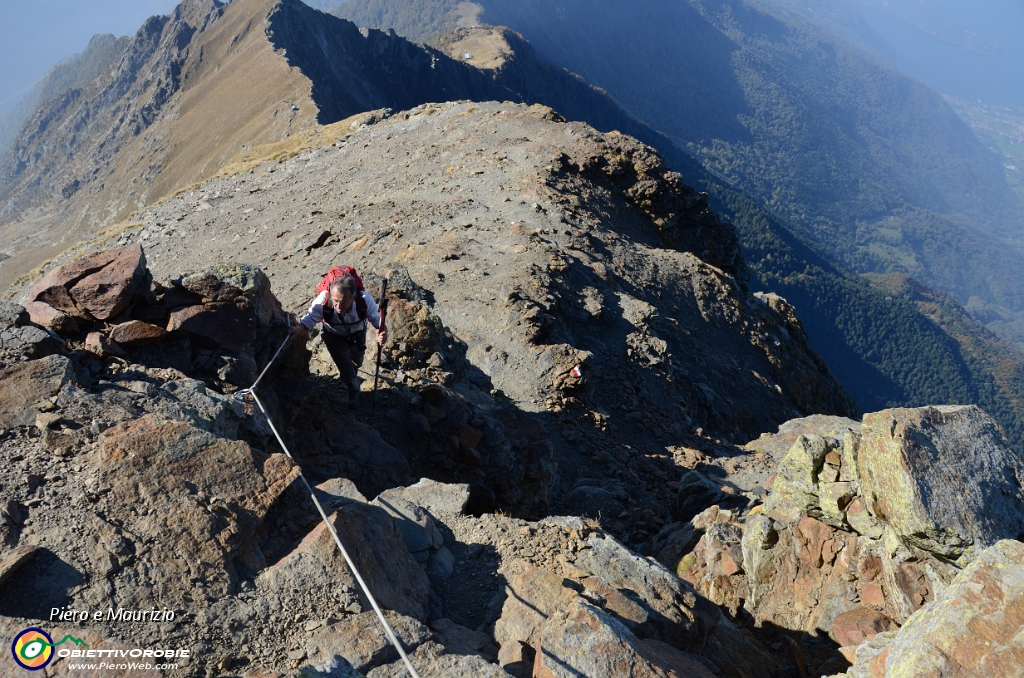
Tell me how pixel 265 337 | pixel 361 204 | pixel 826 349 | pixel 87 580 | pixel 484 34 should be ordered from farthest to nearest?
pixel 484 34, pixel 826 349, pixel 361 204, pixel 265 337, pixel 87 580

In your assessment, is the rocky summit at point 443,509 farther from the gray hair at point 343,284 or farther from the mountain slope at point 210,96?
the mountain slope at point 210,96

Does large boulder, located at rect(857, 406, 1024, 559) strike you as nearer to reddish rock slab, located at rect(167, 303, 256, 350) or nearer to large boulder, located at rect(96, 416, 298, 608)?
large boulder, located at rect(96, 416, 298, 608)

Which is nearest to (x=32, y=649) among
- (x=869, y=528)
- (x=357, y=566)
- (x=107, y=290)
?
(x=357, y=566)

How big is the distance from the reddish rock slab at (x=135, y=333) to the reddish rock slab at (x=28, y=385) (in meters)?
1.21

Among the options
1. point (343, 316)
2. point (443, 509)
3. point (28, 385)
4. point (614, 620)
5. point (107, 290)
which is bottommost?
point (443, 509)

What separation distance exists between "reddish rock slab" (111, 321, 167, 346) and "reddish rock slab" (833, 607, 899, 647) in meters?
9.05

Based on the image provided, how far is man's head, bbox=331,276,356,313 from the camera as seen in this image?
392 inches

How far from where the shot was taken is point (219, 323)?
29.4ft

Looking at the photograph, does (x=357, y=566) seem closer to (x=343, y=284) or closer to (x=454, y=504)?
(x=454, y=504)

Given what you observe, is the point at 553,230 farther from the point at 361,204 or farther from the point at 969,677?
the point at 969,677

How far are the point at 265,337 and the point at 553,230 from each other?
572 inches

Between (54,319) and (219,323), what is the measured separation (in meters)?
1.88

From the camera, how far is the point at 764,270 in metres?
178

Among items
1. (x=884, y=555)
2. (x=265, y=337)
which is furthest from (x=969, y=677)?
(x=265, y=337)
